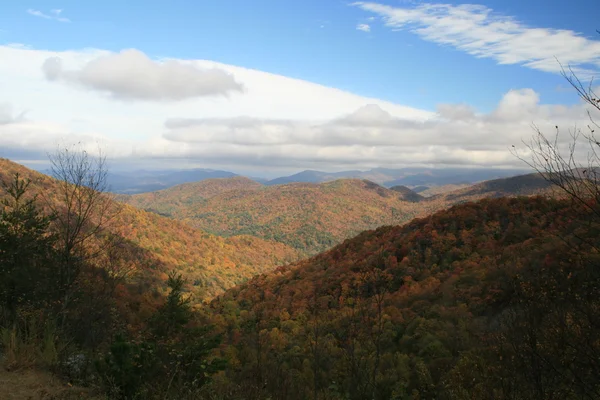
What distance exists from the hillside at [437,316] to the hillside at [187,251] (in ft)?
175

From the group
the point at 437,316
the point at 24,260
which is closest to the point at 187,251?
the point at 24,260

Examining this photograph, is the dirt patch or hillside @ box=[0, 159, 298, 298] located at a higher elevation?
the dirt patch

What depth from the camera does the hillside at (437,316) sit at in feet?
20.5

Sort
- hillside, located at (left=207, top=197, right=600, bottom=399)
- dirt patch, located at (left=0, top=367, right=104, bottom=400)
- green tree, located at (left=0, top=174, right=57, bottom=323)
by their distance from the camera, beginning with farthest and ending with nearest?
green tree, located at (left=0, top=174, right=57, bottom=323) < hillside, located at (left=207, top=197, right=600, bottom=399) < dirt patch, located at (left=0, top=367, right=104, bottom=400)

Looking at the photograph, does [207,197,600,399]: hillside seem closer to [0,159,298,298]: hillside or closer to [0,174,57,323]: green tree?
[0,174,57,323]: green tree

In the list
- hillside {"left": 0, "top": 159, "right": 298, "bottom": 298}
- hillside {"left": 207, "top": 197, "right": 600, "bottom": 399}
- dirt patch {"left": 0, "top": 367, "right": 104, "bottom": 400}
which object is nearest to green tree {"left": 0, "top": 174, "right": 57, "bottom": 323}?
dirt patch {"left": 0, "top": 367, "right": 104, "bottom": 400}

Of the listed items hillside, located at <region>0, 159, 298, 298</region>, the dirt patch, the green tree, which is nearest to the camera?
the dirt patch

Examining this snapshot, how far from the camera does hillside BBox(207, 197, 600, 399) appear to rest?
624 cm

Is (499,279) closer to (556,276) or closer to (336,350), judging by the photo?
(556,276)

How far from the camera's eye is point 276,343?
1781 cm

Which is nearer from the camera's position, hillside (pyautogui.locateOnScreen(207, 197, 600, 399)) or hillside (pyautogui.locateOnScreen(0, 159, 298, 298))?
hillside (pyautogui.locateOnScreen(207, 197, 600, 399))

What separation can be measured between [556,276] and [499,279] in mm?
3509

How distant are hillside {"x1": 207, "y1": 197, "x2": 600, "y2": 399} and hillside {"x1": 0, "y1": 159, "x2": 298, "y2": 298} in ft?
175

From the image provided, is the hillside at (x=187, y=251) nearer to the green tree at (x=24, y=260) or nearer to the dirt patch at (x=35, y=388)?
the green tree at (x=24, y=260)
